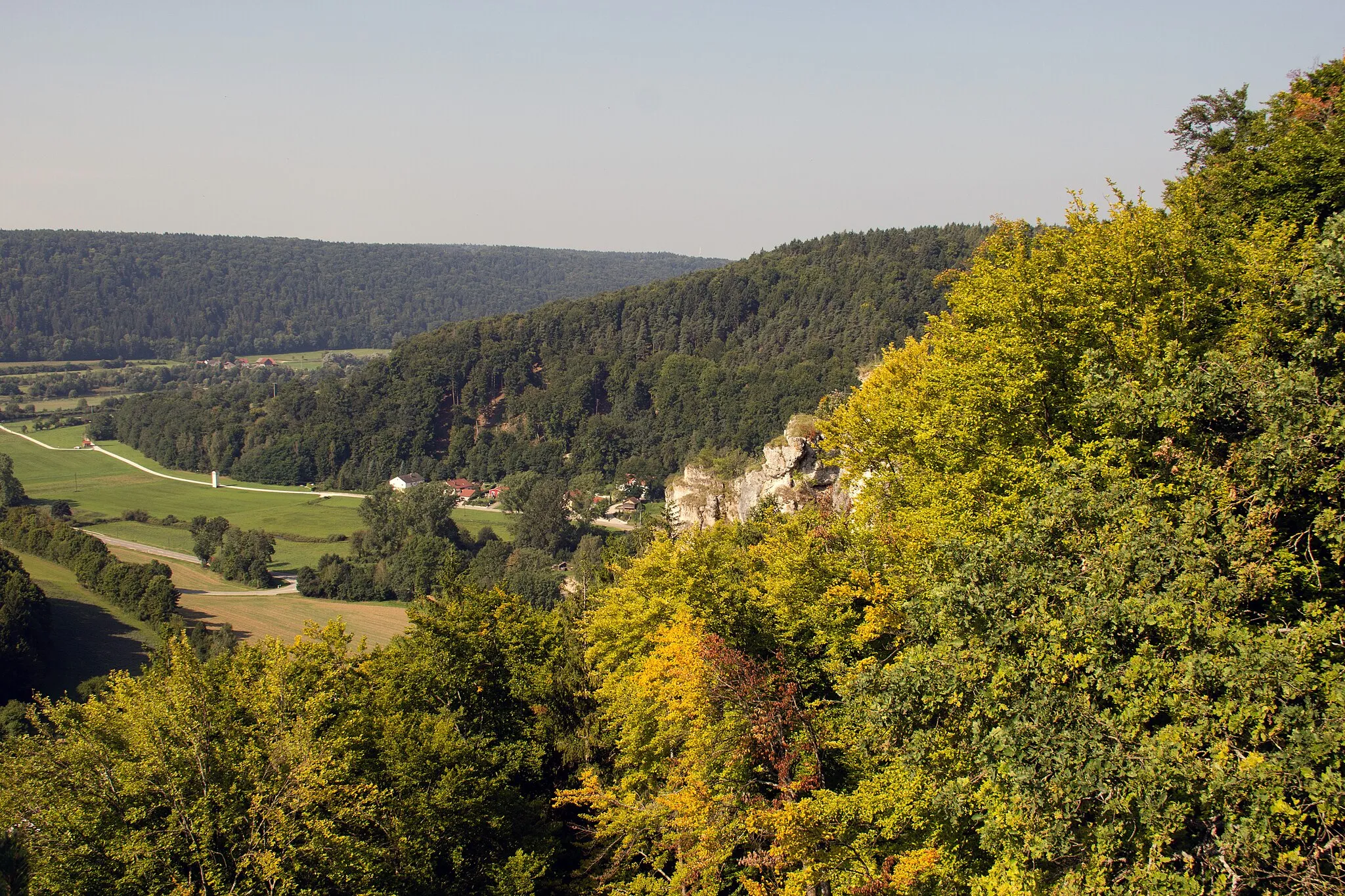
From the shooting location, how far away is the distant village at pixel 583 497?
115938 mm

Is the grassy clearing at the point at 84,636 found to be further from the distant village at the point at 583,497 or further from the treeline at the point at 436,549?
the distant village at the point at 583,497

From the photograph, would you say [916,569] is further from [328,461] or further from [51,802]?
[328,461]

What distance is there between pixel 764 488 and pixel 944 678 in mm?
37865

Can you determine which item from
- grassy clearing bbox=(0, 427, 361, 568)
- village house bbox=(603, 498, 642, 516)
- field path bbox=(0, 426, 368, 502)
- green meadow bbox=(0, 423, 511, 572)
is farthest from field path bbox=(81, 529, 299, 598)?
village house bbox=(603, 498, 642, 516)

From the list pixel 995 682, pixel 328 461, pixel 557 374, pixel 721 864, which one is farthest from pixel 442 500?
pixel 995 682

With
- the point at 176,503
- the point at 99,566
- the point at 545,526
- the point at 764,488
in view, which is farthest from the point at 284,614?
the point at 176,503

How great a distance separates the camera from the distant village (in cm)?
11594

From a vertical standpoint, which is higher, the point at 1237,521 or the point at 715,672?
the point at 1237,521

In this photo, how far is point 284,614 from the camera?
73.8m

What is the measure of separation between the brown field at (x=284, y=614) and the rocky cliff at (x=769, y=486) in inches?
807

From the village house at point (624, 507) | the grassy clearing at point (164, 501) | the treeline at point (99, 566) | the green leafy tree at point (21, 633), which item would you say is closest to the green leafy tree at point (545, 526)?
the village house at point (624, 507)

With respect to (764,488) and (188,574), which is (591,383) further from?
(764,488)

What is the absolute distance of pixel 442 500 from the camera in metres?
106

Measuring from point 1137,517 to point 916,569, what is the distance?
4957 mm
